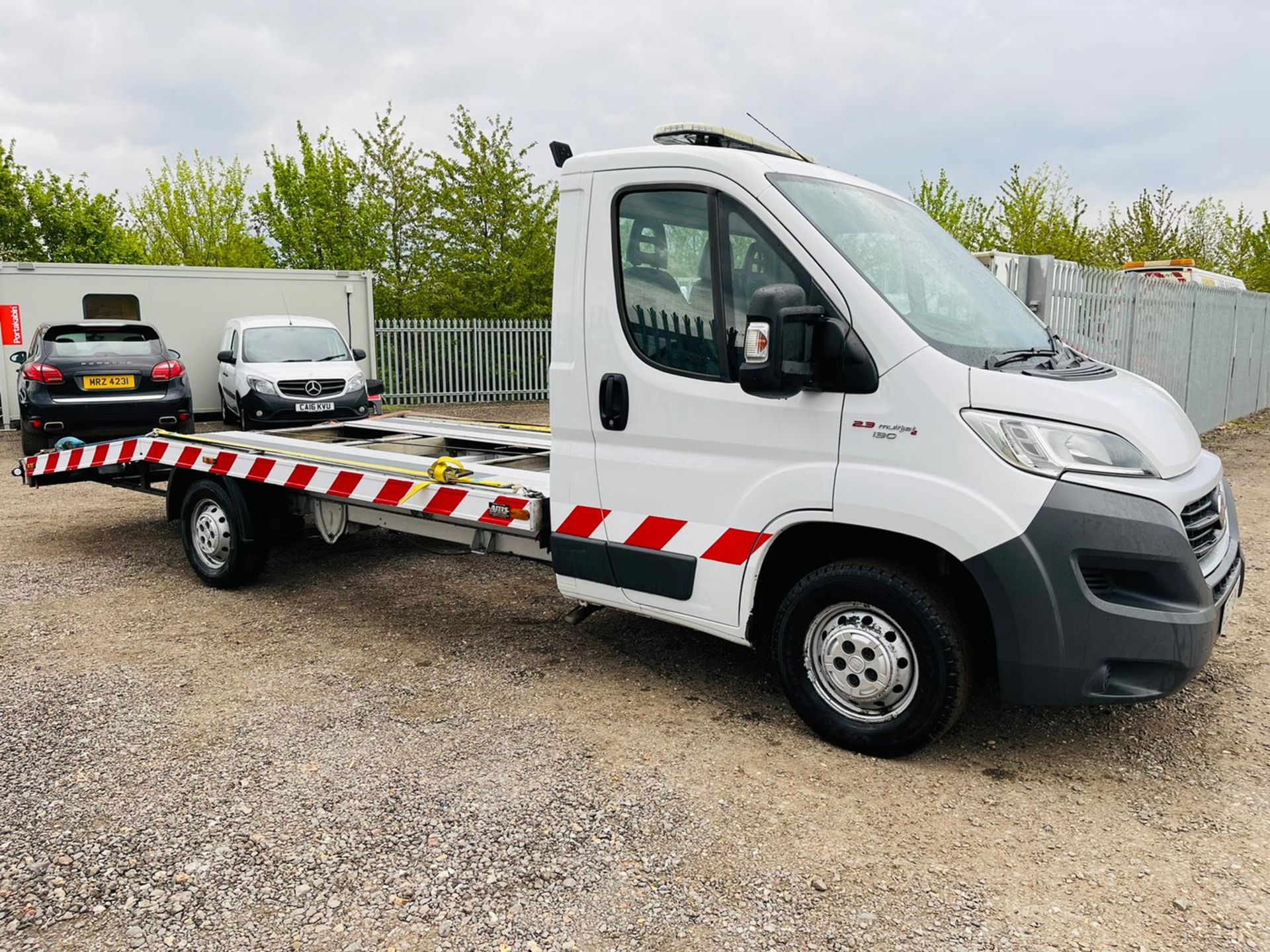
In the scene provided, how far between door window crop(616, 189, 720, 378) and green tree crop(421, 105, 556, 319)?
70.6ft

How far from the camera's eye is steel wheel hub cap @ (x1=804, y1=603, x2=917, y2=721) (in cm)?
361

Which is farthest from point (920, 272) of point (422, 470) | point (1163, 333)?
point (1163, 333)

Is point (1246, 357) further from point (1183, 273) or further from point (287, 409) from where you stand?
point (287, 409)

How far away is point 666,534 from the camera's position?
13.4ft

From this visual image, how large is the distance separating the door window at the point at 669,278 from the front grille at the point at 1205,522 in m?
1.72

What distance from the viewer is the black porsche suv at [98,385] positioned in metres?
12.0

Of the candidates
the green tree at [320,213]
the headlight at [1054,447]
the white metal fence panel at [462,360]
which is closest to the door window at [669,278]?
the headlight at [1054,447]

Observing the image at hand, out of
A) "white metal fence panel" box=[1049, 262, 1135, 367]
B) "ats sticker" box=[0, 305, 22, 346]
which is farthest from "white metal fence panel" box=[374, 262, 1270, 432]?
"ats sticker" box=[0, 305, 22, 346]

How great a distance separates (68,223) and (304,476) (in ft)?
108

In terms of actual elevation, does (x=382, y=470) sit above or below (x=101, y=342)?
below

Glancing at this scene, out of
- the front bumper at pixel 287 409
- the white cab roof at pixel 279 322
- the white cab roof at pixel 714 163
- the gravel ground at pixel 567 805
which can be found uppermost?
the white cab roof at pixel 714 163

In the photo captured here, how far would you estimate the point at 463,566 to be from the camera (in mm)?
6941

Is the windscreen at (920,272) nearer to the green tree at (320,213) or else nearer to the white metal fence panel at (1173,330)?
the white metal fence panel at (1173,330)

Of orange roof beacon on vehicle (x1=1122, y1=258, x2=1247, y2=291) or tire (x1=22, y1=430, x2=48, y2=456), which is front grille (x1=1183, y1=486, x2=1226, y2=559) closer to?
tire (x1=22, y1=430, x2=48, y2=456)
